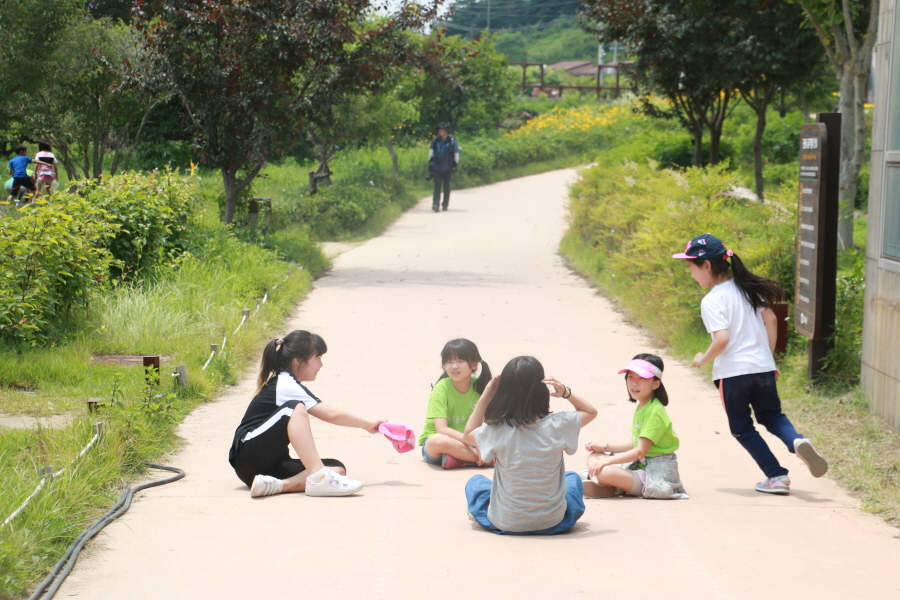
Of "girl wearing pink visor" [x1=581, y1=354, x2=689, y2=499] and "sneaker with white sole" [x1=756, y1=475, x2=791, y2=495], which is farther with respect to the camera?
"sneaker with white sole" [x1=756, y1=475, x2=791, y2=495]

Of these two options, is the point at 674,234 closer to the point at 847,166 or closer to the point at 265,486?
the point at 847,166

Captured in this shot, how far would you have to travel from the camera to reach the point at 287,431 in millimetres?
5316

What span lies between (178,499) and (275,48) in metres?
10.2

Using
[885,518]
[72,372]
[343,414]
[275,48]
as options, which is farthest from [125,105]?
[885,518]

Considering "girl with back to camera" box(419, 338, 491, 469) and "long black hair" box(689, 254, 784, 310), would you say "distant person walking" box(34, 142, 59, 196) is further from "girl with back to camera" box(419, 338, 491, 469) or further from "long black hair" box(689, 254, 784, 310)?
"long black hair" box(689, 254, 784, 310)

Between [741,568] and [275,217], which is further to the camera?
[275,217]

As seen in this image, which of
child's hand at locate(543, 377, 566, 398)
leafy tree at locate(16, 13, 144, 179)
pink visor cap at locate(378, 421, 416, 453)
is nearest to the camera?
child's hand at locate(543, 377, 566, 398)

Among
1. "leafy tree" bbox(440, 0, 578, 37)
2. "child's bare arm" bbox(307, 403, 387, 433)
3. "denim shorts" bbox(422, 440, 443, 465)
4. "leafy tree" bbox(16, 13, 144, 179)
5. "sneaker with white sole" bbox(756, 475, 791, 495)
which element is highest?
"leafy tree" bbox(440, 0, 578, 37)

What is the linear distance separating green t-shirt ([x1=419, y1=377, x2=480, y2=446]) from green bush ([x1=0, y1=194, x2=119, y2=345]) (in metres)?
3.52

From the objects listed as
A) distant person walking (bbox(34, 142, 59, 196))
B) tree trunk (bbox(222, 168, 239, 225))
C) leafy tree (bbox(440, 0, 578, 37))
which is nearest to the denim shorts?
tree trunk (bbox(222, 168, 239, 225))

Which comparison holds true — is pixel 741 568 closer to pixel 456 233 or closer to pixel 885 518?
pixel 885 518

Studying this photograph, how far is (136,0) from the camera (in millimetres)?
14531

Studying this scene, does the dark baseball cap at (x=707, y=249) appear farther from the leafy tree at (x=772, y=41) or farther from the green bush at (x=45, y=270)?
the leafy tree at (x=772, y=41)

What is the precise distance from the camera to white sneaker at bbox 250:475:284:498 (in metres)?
5.16
